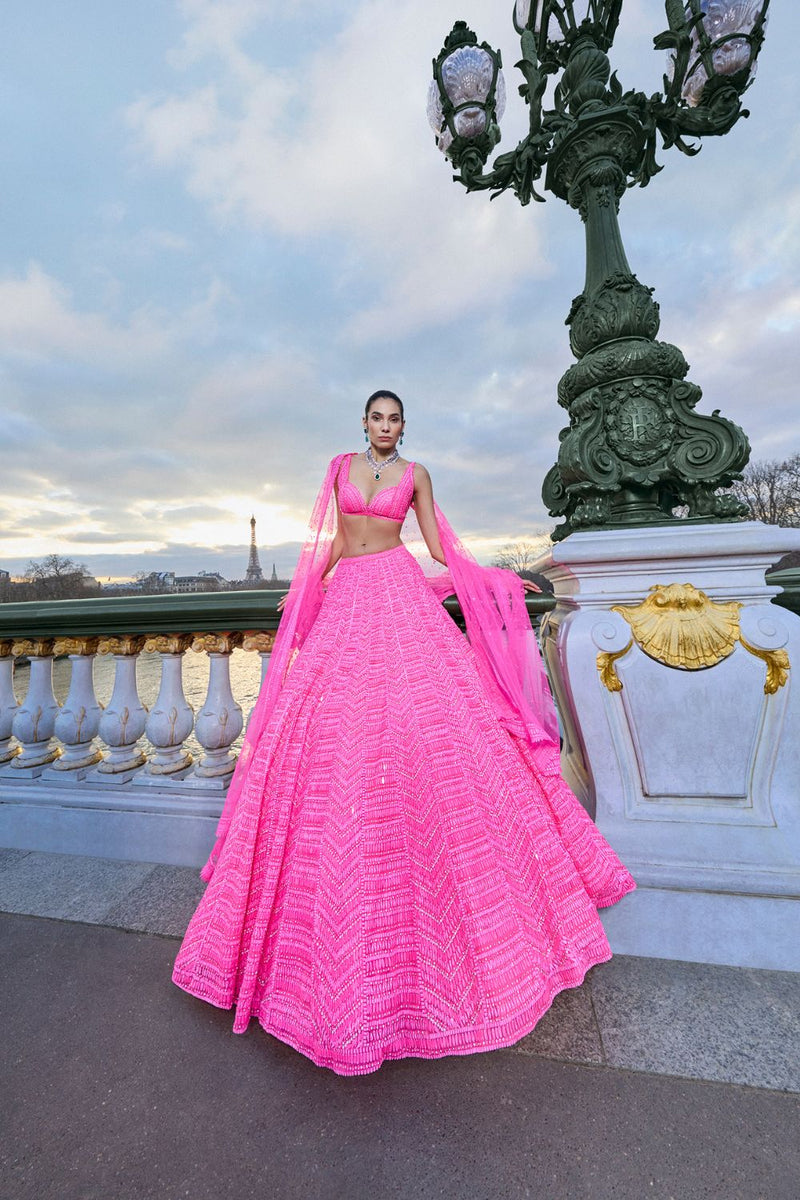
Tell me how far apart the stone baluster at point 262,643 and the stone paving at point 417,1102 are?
4.57ft

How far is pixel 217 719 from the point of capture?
2730 mm

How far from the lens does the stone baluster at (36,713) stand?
2.95 metres

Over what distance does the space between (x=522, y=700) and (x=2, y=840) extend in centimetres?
316

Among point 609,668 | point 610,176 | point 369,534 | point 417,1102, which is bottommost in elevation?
point 417,1102

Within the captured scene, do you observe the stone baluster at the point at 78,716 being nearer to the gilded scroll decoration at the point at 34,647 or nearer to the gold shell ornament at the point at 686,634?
the gilded scroll decoration at the point at 34,647

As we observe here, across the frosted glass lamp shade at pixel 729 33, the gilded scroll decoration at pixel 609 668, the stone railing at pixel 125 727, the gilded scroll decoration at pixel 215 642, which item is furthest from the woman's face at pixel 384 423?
the frosted glass lamp shade at pixel 729 33

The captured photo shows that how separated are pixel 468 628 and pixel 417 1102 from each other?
5.27 ft

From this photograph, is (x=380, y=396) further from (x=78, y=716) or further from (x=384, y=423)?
(x=78, y=716)

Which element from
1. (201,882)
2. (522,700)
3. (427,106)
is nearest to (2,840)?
→ (201,882)

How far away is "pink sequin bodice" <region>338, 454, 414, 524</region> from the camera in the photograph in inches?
94.8

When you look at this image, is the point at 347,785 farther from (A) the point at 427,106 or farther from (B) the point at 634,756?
(A) the point at 427,106

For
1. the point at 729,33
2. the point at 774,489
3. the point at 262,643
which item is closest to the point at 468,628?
the point at 262,643

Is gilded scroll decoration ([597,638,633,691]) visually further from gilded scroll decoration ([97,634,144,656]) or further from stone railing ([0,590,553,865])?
gilded scroll decoration ([97,634,144,656])

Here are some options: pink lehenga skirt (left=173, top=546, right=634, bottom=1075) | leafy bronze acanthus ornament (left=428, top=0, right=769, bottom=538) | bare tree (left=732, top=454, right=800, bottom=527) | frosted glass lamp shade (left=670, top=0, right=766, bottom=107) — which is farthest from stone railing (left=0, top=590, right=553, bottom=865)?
bare tree (left=732, top=454, right=800, bottom=527)
